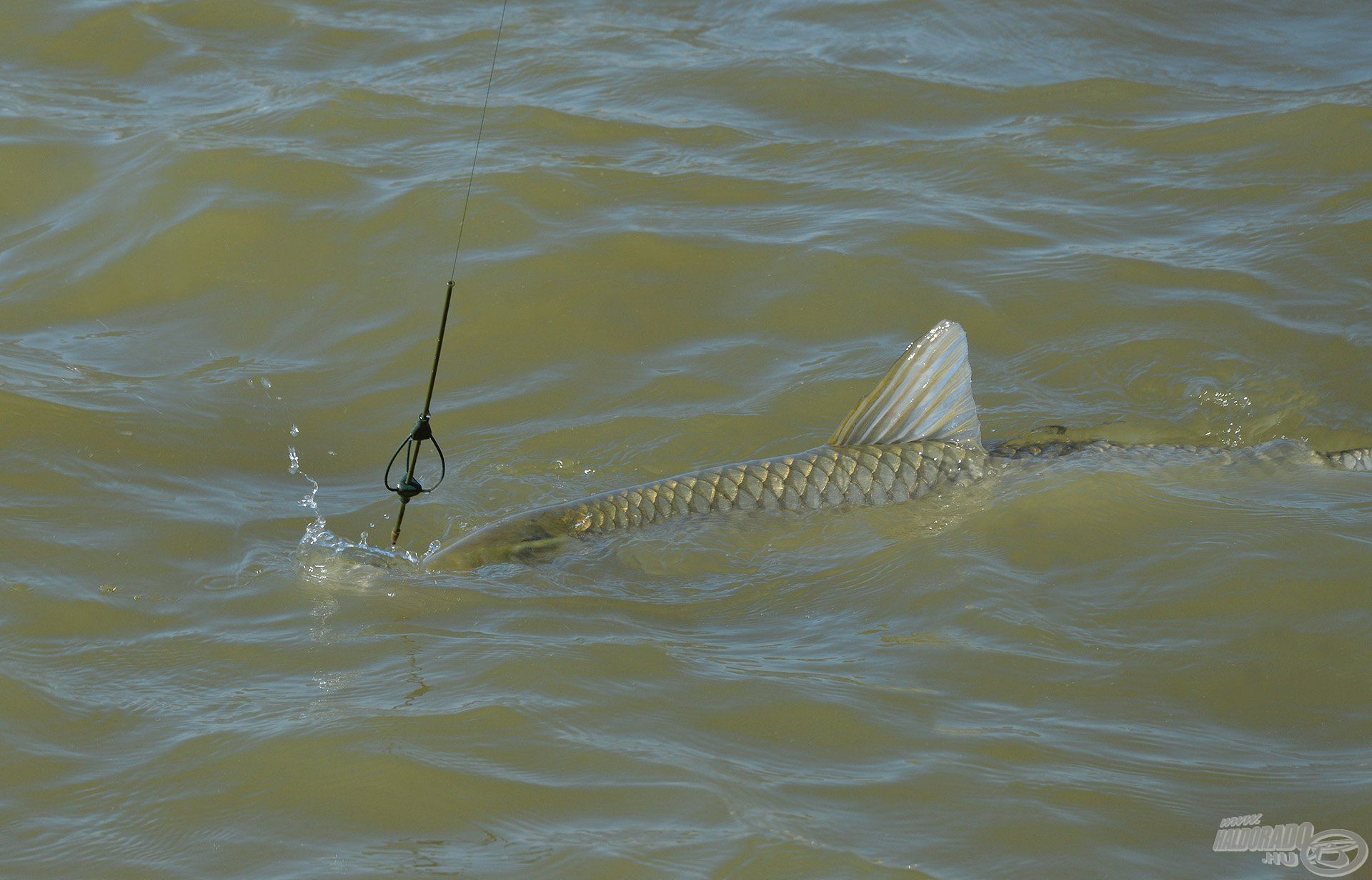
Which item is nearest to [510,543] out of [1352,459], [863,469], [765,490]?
[765,490]

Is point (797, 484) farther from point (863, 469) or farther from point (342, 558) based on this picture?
point (342, 558)

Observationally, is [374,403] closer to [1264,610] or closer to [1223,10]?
[1264,610]

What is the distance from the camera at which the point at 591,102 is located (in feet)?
23.8

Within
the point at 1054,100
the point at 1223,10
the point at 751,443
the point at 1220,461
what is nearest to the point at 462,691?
the point at 751,443

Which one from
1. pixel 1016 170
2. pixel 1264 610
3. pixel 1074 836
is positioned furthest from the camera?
pixel 1016 170

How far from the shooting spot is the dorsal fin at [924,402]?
159 inches

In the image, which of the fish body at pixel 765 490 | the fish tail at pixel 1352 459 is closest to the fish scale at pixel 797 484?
the fish body at pixel 765 490

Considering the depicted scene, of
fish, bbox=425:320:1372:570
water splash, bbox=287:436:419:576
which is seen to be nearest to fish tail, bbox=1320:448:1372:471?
fish, bbox=425:320:1372:570

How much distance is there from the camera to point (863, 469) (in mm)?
4102

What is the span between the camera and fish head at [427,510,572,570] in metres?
3.74

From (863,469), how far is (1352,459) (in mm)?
1601

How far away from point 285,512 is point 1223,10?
6.79 meters

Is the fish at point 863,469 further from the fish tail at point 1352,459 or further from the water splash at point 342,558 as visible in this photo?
the fish tail at point 1352,459

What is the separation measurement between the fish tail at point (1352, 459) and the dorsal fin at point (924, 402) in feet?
3.86
